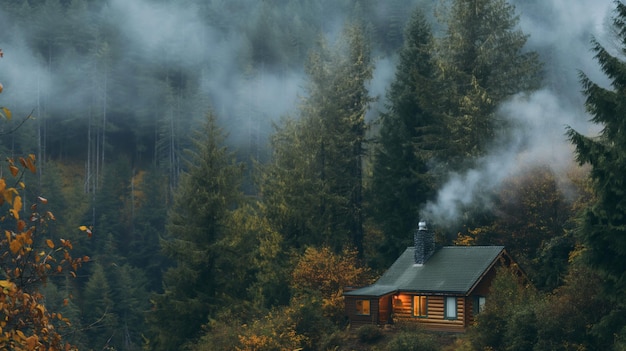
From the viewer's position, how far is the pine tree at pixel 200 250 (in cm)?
5753

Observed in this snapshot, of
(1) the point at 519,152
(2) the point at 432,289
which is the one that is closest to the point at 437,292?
(2) the point at 432,289

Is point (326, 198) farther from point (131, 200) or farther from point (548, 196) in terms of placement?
point (131, 200)

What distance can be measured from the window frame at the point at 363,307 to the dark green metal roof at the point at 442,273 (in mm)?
500

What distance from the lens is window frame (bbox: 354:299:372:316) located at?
50750 mm

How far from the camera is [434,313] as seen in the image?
161 ft

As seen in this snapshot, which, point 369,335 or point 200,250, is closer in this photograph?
point 369,335

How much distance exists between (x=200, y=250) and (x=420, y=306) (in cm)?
1690

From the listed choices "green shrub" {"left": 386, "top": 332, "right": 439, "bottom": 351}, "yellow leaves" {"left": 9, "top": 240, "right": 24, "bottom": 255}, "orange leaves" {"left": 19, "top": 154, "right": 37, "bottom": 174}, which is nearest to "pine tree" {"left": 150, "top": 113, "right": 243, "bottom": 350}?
"green shrub" {"left": 386, "top": 332, "right": 439, "bottom": 351}

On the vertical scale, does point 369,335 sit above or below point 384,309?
below

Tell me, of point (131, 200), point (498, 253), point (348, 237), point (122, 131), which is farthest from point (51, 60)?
point (498, 253)

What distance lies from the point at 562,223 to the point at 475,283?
781 cm

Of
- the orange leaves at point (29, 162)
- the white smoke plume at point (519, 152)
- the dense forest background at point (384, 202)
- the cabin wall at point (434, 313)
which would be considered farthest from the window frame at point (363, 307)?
the orange leaves at point (29, 162)

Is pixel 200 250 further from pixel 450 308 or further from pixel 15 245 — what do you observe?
pixel 15 245

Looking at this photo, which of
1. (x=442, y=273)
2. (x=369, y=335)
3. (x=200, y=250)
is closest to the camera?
(x=369, y=335)
